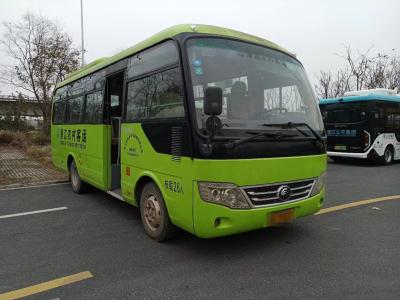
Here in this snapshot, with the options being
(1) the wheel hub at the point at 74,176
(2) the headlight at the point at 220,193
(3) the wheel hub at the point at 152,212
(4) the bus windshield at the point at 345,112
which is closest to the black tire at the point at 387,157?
(4) the bus windshield at the point at 345,112

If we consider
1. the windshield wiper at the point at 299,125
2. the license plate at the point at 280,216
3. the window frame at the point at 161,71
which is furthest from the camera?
the windshield wiper at the point at 299,125

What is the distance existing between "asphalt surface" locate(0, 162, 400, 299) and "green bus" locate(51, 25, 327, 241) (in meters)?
0.44

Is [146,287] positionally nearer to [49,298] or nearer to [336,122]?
[49,298]

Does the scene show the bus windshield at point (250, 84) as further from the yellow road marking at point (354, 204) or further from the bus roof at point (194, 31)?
the yellow road marking at point (354, 204)

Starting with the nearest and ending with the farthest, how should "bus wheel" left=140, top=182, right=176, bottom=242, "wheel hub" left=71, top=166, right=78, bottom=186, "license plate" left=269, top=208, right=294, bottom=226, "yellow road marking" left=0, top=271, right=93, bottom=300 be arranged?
1. "yellow road marking" left=0, top=271, right=93, bottom=300
2. "license plate" left=269, top=208, right=294, bottom=226
3. "bus wheel" left=140, top=182, right=176, bottom=242
4. "wheel hub" left=71, top=166, right=78, bottom=186

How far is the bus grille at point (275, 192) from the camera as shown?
13.3 ft

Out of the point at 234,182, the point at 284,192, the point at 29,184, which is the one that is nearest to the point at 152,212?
the point at 234,182

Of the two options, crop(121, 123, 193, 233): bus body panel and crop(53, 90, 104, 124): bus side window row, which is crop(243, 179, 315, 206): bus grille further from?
crop(53, 90, 104, 124): bus side window row

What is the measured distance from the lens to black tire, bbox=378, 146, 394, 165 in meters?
13.7

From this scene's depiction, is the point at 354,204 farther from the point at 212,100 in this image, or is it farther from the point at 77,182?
the point at 77,182

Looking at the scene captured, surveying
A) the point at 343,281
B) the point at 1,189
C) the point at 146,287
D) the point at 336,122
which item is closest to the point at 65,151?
the point at 1,189

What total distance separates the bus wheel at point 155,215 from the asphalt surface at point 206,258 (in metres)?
0.15

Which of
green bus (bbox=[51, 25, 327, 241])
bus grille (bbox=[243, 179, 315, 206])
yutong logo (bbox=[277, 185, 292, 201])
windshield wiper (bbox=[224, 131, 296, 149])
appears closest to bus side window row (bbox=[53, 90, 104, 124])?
green bus (bbox=[51, 25, 327, 241])

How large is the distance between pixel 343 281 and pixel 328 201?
12.3 feet
